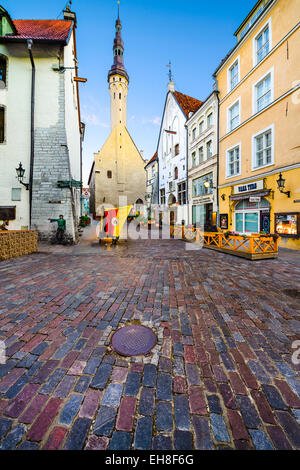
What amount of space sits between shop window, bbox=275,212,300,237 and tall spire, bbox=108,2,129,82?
38.3m

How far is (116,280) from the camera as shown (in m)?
5.09

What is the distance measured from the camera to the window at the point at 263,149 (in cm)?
1148

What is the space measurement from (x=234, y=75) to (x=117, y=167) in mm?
21013

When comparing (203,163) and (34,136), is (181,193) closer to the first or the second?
(203,163)

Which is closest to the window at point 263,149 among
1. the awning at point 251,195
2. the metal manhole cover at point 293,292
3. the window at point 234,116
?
the awning at point 251,195

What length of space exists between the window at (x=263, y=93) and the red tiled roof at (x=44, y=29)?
39.3ft

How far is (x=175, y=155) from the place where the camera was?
80.1 ft

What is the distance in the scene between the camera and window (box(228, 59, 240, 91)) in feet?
46.1

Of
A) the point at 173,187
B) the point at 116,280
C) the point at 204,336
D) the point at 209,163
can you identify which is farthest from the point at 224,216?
the point at 204,336

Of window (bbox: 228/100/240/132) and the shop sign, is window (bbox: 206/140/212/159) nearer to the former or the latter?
window (bbox: 228/100/240/132)

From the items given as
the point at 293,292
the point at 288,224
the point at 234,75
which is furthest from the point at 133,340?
the point at 234,75

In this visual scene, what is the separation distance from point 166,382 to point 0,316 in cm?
291

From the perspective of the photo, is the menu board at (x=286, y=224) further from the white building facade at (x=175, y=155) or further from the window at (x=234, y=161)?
the white building facade at (x=175, y=155)
